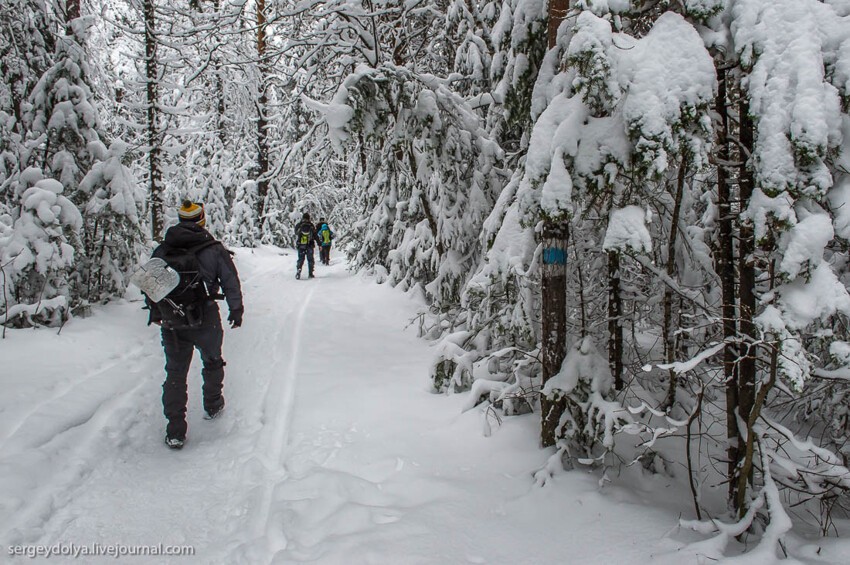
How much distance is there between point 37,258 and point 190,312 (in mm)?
3954

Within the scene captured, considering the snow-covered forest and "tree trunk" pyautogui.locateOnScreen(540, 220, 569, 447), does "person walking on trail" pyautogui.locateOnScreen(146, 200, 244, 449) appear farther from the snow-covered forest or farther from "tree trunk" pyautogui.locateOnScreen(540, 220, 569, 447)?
"tree trunk" pyautogui.locateOnScreen(540, 220, 569, 447)

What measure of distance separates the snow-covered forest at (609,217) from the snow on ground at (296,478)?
0.35 m

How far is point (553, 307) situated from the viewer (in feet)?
12.8

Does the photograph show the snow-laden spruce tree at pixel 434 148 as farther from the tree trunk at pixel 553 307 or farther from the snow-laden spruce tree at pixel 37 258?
the snow-laden spruce tree at pixel 37 258

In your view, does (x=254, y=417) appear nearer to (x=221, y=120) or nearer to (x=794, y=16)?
(x=794, y=16)

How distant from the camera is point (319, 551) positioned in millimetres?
2984

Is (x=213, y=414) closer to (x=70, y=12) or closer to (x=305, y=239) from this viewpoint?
(x=70, y=12)

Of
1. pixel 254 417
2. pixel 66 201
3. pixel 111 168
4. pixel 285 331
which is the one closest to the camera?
pixel 254 417

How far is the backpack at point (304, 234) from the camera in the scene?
1600 centimetres

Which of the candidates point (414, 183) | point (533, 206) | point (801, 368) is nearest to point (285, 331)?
point (414, 183)

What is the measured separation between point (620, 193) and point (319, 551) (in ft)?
10.3

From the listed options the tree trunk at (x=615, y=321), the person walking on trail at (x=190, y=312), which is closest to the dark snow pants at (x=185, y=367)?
A: the person walking on trail at (x=190, y=312)

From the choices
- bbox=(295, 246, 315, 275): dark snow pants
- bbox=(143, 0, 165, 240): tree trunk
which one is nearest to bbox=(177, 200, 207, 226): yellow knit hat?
bbox=(143, 0, 165, 240): tree trunk

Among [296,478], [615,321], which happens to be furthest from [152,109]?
[615,321]
